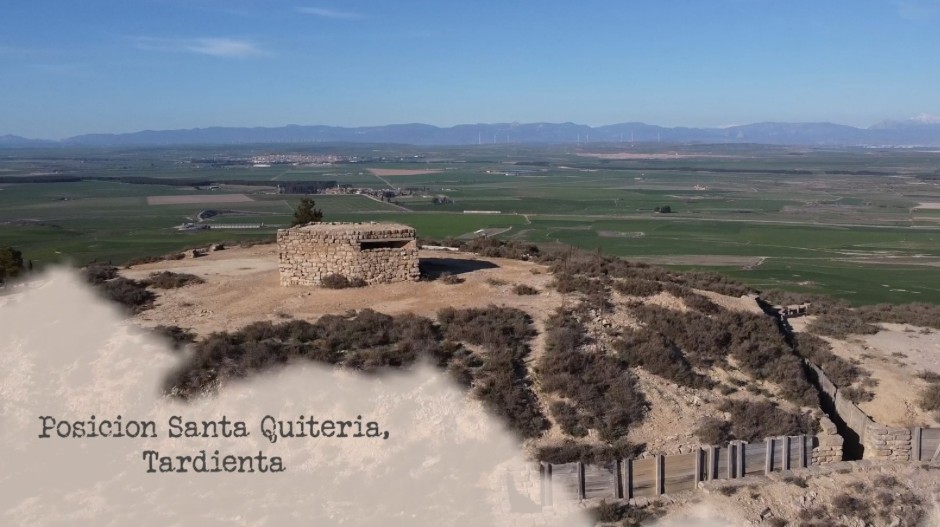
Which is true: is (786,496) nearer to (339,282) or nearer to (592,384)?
(592,384)

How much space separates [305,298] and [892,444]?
13.8 meters

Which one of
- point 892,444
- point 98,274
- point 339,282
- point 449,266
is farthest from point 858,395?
point 98,274

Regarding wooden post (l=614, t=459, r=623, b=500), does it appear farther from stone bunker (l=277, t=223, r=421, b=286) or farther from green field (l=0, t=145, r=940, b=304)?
green field (l=0, t=145, r=940, b=304)

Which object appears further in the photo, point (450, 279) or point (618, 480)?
point (450, 279)

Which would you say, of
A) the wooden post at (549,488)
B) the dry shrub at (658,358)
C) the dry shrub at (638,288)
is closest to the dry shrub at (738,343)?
the dry shrub at (658,358)

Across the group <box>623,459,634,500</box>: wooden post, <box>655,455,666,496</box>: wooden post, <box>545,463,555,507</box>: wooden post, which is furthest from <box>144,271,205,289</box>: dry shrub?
<box>655,455,666,496</box>: wooden post

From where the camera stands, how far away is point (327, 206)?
8488 cm

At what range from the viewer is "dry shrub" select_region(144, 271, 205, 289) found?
20.5 meters

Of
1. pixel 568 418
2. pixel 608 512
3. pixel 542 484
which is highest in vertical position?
pixel 568 418

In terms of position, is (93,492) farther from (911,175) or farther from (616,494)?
(911,175)

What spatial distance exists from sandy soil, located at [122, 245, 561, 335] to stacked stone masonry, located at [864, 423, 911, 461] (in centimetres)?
742

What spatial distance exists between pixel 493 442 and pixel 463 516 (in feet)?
5.67

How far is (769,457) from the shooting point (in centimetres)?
1370

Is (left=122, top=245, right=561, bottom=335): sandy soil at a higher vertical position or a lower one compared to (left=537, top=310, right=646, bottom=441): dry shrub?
higher
